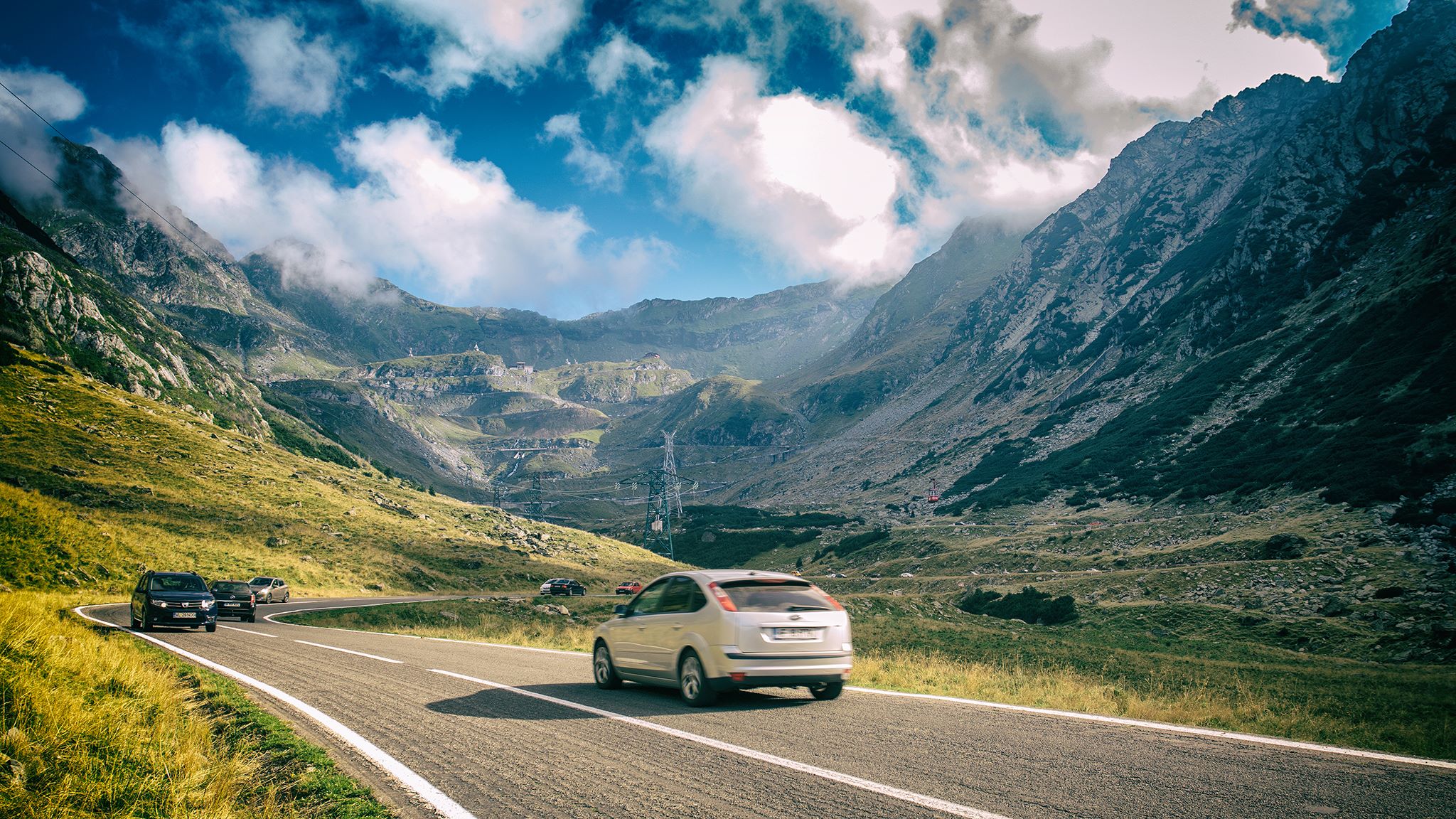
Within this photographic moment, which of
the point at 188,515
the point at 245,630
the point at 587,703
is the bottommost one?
the point at 245,630

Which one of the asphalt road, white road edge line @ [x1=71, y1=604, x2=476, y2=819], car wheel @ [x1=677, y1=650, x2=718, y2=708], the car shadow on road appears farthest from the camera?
car wheel @ [x1=677, y1=650, x2=718, y2=708]

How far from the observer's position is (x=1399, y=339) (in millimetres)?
67688

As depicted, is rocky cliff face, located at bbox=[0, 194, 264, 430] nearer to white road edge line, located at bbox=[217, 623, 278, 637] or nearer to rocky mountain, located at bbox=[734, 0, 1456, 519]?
white road edge line, located at bbox=[217, 623, 278, 637]

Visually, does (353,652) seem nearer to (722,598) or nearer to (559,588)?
(722,598)

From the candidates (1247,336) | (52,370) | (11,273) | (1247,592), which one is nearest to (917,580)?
(1247,592)

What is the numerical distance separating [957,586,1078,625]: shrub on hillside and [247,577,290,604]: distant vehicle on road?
41536mm

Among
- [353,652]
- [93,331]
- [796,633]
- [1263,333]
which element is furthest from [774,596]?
[93,331]

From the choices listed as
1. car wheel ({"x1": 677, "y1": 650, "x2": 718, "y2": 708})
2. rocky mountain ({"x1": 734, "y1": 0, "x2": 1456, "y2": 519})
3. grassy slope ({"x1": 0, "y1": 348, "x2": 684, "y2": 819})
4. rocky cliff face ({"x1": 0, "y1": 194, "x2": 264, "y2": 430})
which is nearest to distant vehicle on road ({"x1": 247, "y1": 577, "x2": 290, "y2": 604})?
grassy slope ({"x1": 0, "y1": 348, "x2": 684, "y2": 819})

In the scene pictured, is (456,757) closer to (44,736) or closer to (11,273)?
(44,736)

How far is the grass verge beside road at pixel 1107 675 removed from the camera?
10281 millimetres

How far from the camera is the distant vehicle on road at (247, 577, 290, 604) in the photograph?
131ft

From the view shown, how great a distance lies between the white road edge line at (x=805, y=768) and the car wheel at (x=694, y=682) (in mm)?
1131

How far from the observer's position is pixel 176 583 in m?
23.0

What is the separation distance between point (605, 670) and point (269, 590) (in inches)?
1498
